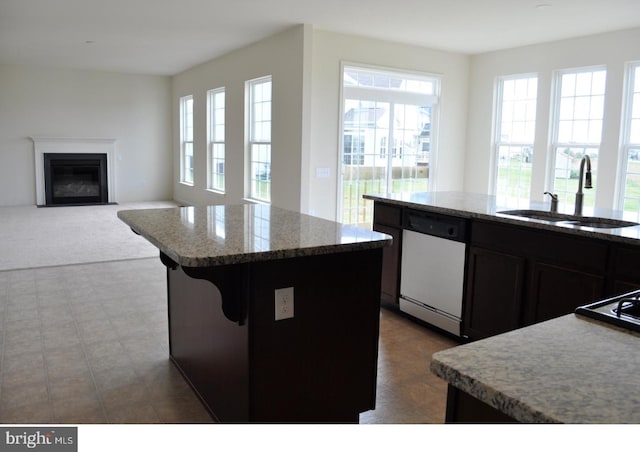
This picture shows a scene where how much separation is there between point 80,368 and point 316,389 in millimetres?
1563

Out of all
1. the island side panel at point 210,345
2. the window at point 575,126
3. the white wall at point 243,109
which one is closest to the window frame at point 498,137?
the window at point 575,126

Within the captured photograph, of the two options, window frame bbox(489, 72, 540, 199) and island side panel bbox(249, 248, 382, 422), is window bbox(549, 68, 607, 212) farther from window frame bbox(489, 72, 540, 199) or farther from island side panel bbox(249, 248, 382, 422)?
island side panel bbox(249, 248, 382, 422)

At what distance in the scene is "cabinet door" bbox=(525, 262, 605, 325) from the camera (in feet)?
8.79

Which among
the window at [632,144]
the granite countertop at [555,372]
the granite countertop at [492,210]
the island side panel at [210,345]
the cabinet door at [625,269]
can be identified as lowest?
the island side panel at [210,345]

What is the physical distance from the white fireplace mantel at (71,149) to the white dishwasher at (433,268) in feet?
28.1

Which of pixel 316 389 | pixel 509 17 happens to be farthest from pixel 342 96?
pixel 316 389

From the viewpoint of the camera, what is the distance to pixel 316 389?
232cm

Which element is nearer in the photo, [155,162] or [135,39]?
[135,39]

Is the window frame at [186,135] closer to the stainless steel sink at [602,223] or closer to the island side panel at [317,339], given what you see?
the stainless steel sink at [602,223]

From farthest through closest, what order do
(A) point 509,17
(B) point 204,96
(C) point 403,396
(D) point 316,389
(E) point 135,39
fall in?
(B) point 204,96 < (E) point 135,39 < (A) point 509,17 < (C) point 403,396 < (D) point 316,389

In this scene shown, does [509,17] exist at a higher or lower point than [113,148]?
higher

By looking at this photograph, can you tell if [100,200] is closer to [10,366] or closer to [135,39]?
[135,39]

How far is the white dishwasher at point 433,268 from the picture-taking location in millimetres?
3445

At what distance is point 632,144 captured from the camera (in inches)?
235
